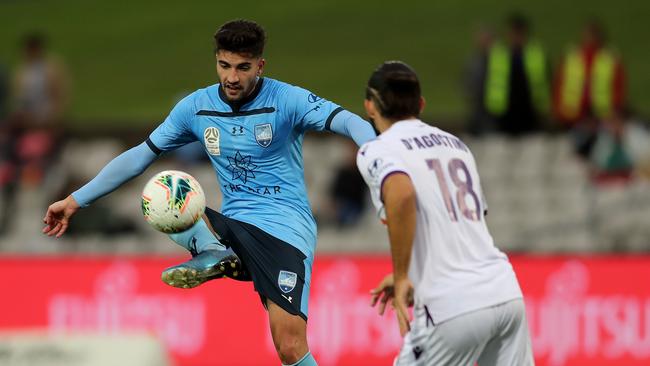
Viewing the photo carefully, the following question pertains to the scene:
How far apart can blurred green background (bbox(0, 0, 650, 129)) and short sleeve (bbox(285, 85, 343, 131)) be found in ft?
60.5

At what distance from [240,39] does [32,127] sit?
1010 cm

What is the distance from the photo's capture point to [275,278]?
24.0 feet

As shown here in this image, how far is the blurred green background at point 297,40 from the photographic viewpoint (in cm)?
2838

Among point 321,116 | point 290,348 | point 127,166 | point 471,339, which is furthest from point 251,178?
point 471,339

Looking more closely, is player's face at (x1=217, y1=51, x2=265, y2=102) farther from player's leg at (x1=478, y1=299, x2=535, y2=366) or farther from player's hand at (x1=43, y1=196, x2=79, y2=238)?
player's leg at (x1=478, y1=299, x2=535, y2=366)

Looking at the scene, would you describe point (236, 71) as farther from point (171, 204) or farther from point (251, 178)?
point (171, 204)

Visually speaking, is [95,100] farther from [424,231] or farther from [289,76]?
[424,231]

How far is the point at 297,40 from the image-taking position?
3141 cm

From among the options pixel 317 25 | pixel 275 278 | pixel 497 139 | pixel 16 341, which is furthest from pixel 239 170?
pixel 317 25

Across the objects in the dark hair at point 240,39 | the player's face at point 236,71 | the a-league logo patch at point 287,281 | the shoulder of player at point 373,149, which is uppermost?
the dark hair at point 240,39

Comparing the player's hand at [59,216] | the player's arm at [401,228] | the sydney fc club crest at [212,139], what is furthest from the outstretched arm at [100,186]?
the player's arm at [401,228]

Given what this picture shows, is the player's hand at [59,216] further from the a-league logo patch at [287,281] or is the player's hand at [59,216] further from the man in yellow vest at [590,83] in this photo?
the man in yellow vest at [590,83]

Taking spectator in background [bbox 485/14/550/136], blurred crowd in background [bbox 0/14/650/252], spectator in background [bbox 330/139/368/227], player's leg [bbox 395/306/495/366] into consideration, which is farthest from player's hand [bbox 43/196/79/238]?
spectator in background [bbox 485/14/550/136]

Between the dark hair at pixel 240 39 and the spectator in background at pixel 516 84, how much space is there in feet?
27.5
